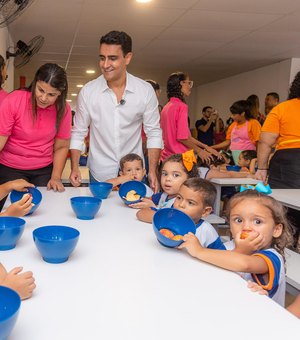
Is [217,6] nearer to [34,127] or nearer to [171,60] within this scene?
[34,127]

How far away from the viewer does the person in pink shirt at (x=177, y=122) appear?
127 inches

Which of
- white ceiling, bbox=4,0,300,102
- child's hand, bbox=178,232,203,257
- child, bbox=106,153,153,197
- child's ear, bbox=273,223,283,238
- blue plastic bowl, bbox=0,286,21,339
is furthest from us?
white ceiling, bbox=4,0,300,102

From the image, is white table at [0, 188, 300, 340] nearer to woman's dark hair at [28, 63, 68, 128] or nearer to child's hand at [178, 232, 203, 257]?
child's hand at [178, 232, 203, 257]

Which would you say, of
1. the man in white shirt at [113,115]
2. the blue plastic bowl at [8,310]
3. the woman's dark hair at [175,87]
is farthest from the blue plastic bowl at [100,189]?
the woman's dark hair at [175,87]

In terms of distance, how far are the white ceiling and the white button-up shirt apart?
203cm

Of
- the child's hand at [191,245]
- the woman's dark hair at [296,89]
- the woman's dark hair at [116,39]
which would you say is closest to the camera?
the child's hand at [191,245]

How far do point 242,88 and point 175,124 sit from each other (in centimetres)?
570

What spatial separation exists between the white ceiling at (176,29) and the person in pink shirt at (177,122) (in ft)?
3.50

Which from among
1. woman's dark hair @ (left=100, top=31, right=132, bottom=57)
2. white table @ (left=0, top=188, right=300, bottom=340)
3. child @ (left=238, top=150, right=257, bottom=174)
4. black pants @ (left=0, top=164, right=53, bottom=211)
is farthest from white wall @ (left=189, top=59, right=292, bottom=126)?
white table @ (left=0, top=188, right=300, bottom=340)

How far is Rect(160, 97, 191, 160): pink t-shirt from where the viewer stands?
3.23 meters

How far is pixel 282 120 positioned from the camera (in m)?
2.51

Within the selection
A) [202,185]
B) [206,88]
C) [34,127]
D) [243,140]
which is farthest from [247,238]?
[206,88]

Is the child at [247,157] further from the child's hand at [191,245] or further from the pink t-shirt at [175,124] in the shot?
the child's hand at [191,245]

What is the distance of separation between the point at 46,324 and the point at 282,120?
2195mm
